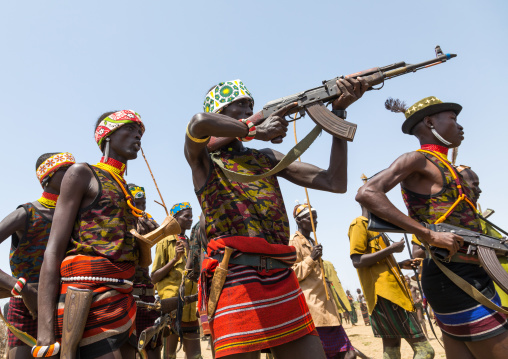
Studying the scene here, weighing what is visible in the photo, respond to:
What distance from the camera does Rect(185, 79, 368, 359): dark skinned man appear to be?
9.14 ft

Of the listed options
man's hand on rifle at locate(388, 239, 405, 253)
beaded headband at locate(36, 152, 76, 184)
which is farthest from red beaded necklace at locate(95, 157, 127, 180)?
man's hand on rifle at locate(388, 239, 405, 253)

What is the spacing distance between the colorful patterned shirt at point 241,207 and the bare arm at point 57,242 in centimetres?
85

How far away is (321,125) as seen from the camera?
11.0 feet

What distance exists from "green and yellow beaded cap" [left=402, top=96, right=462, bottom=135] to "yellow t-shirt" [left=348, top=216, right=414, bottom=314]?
271 centimetres

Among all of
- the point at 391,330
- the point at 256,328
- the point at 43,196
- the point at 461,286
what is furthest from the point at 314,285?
the point at 256,328

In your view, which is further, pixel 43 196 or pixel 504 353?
pixel 43 196

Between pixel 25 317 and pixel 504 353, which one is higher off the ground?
pixel 25 317

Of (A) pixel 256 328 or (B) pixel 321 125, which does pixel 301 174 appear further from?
(A) pixel 256 328

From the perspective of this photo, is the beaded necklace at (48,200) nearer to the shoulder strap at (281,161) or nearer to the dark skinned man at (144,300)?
the dark skinned man at (144,300)

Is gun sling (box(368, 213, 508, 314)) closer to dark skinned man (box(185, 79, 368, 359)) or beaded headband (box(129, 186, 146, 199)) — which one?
dark skinned man (box(185, 79, 368, 359))

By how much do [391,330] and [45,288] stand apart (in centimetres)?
498

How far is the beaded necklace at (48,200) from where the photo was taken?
15.9 ft

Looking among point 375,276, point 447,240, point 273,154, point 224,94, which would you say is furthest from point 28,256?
point 375,276

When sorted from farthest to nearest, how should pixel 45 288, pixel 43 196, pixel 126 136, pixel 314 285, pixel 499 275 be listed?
pixel 314 285 → pixel 43 196 → pixel 126 136 → pixel 499 275 → pixel 45 288
